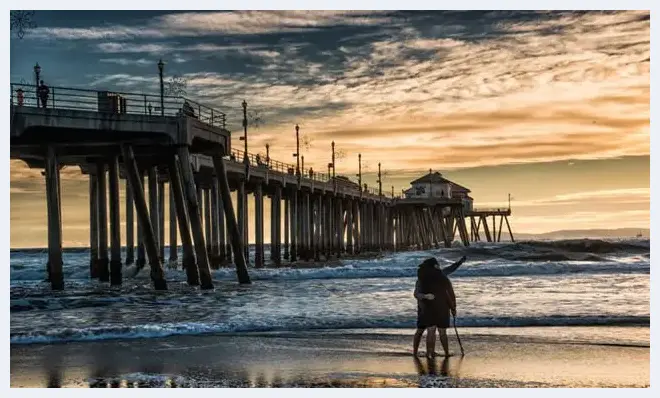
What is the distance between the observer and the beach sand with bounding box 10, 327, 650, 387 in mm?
10984

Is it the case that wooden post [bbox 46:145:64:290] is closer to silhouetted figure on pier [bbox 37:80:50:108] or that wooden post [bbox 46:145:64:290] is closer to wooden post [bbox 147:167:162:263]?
silhouetted figure on pier [bbox 37:80:50:108]

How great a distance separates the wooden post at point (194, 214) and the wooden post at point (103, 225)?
190 inches

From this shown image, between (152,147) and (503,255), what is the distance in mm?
44302

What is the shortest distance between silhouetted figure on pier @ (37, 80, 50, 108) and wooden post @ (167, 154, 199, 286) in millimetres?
4845

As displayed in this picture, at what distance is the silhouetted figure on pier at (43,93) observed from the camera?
24.2m

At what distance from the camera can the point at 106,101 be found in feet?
85.4

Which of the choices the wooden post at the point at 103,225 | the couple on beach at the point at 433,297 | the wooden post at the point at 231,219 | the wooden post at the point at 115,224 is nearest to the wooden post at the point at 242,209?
the wooden post at the point at 231,219

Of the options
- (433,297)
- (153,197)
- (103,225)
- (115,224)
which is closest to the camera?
(433,297)

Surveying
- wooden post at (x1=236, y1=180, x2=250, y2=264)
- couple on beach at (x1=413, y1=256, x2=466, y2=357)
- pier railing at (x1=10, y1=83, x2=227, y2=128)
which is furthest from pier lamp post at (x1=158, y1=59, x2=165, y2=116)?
couple on beach at (x1=413, y1=256, x2=466, y2=357)

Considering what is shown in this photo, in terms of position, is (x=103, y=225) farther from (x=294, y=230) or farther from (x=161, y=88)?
(x=294, y=230)

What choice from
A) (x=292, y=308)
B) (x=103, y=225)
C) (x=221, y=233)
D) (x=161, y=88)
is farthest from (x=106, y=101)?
(x=221, y=233)

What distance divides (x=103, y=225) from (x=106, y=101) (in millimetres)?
6869

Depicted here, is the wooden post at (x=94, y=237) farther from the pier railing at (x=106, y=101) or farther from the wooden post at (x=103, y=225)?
the pier railing at (x=106, y=101)

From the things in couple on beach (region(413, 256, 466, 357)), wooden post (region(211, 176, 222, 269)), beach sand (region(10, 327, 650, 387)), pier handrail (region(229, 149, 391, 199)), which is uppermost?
pier handrail (region(229, 149, 391, 199))
